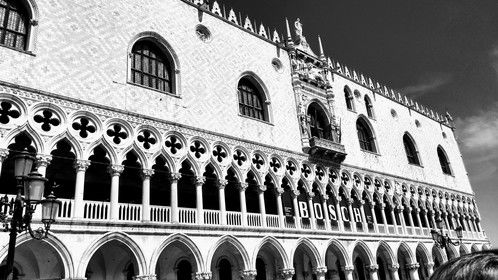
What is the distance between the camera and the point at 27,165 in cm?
538

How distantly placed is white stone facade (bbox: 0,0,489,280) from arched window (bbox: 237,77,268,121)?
1.25ft

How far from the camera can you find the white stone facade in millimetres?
10641

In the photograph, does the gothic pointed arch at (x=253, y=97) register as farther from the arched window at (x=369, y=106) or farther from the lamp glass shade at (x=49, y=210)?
the lamp glass shade at (x=49, y=210)

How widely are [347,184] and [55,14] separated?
14060mm

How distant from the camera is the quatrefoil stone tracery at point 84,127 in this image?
11086 mm

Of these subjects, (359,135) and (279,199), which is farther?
(359,135)

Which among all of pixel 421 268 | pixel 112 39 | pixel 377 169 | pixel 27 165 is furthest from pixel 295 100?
pixel 27 165

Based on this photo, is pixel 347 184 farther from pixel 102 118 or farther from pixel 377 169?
pixel 102 118

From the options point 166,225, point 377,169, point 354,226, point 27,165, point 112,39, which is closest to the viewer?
point 27,165

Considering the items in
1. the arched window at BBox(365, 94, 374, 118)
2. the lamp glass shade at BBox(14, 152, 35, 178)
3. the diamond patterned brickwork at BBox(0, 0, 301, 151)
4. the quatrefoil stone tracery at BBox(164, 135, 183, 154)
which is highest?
the arched window at BBox(365, 94, 374, 118)

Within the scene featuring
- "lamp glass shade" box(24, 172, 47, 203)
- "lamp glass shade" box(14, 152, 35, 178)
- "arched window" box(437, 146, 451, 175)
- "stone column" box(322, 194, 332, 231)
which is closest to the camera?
"lamp glass shade" box(24, 172, 47, 203)

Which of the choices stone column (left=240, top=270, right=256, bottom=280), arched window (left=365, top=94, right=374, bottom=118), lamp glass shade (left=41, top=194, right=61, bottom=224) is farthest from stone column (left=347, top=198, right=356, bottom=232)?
lamp glass shade (left=41, top=194, right=61, bottom=224)

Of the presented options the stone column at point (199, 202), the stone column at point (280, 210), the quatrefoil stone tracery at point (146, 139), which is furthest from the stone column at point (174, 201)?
the stone column at point (280, 210)

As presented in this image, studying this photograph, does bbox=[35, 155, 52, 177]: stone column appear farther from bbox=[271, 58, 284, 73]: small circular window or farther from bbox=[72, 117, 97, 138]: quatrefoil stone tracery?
bbox=[271, 58, 284, 73]: small circular window
